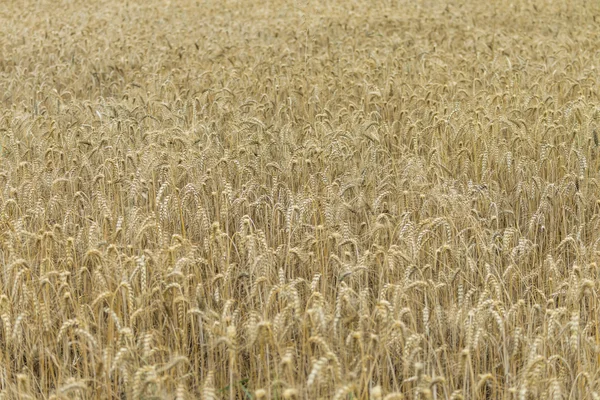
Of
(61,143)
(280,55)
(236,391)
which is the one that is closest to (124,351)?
(236,391)

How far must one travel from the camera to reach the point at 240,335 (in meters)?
2.88

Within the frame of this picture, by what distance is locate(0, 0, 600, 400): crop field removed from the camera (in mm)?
2463

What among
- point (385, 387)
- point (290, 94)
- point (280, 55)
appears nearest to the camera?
point (385, 387)

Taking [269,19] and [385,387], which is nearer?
[385,387]

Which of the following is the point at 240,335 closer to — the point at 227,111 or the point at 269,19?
the point at 227,111

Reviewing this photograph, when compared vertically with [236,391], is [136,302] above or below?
above

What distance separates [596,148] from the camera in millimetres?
4605

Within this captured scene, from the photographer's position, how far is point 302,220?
352cm

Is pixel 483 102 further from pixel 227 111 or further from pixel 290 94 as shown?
pixel 227 111

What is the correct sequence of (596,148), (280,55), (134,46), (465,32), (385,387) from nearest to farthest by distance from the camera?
(385,387) < (596,148) < (280,55) < (134,46) < (465,32)

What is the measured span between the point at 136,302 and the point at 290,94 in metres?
3.58

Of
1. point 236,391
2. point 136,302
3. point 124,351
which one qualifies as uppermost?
point 124,351

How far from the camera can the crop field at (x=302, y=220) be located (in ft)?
8.08

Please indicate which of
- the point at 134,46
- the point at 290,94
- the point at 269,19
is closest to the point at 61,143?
the point at 290,94
